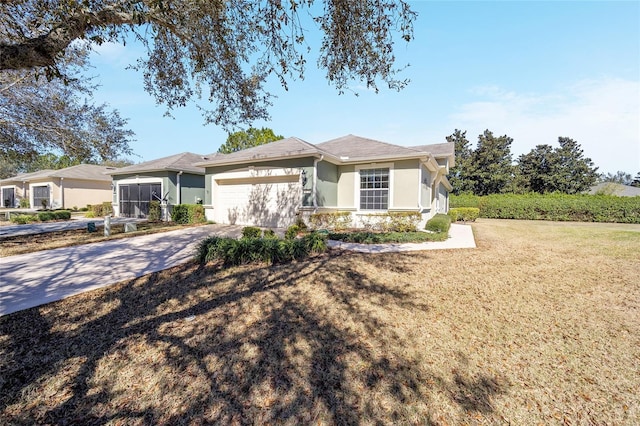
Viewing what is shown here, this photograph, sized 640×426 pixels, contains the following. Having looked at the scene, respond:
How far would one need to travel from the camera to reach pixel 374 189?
13.1 m

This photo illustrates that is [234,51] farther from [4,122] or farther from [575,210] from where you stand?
[575,210]

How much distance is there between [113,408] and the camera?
2520 millimetres

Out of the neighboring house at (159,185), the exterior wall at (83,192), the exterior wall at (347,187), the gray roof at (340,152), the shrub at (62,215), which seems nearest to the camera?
the gray roof at (340,152)

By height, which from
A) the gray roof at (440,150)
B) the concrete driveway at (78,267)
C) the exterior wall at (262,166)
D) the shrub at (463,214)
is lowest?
the concrete driveway at (78,267)

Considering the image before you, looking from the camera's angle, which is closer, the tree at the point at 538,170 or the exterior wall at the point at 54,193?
the exterior wall at the point at 54,193

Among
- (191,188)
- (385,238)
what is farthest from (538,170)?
(191,188)

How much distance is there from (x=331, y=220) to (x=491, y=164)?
30393 millimetres

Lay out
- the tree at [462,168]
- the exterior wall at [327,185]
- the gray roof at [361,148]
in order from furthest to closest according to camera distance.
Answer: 1. the tree at [462,168]
2. the gray roof at [361,148]
3. the exterior wall at [327,185]

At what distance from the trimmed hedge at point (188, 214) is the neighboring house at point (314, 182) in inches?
25.9

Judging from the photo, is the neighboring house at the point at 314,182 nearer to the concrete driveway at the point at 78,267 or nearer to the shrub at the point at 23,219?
the concrete driveway at the point at 78,267

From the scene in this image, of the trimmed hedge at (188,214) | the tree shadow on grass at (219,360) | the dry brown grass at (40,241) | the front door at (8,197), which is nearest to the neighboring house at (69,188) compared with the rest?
the front door at (8,197)

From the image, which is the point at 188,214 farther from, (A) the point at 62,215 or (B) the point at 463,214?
(B) the point at 463,214

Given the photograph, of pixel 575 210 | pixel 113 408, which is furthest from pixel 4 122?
pixel 575 210

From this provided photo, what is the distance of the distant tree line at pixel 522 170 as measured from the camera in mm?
32938
